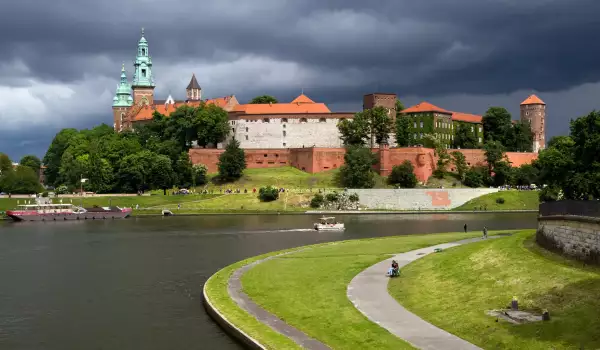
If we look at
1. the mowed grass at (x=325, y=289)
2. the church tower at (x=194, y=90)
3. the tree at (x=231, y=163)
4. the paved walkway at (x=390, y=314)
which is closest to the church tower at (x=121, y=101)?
the church tower at (x=194, y=90)

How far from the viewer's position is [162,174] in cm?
9862

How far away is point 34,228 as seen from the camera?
70.2 meters

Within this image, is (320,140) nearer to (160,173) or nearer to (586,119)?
(160,173)

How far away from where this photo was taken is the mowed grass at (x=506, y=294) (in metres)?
18.9

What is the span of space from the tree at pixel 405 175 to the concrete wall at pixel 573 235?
6619 cm

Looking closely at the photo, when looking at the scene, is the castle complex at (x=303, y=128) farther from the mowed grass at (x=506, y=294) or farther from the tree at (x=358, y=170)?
the mowed grass at (x=506, y=294)

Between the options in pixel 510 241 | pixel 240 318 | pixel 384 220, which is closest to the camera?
pixel 240 318

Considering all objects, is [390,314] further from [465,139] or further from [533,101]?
[533,101]

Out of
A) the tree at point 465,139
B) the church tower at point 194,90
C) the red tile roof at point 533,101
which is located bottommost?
the tree at point 465,139

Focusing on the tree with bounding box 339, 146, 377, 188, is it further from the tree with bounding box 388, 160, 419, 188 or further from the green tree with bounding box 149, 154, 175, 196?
the green tree with bounding box 149, 154, 175, 196

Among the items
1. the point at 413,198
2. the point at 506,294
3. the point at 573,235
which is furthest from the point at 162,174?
A: the point at 506,294

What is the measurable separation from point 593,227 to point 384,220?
2056 inches

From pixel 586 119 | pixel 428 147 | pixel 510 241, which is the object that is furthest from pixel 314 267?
pixel 428 147

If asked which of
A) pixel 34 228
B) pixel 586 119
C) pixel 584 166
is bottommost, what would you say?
pixel 34 228
